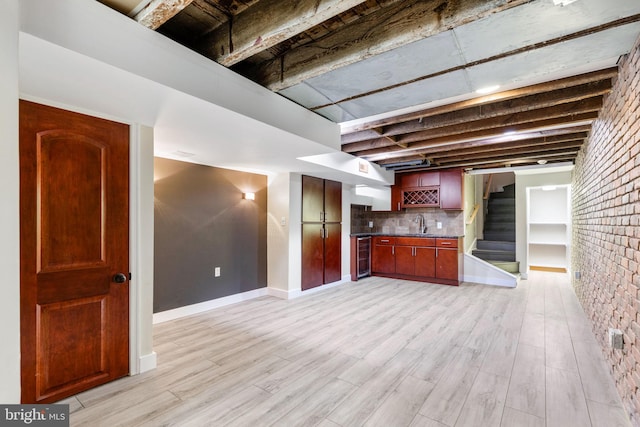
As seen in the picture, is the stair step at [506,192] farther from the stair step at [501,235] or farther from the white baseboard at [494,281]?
the white baseboard at [494,281]

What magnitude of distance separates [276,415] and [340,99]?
2355 millimetres

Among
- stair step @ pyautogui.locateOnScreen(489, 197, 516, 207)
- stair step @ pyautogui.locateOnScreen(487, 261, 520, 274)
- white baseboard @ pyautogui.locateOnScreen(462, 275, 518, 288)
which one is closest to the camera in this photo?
white baseboard @ pyautogui.locateOnScreen(462, 275, 518, 288)

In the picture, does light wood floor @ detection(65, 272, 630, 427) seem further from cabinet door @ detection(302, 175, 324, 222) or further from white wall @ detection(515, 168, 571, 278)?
white wall @ detection(515, 168, 571, 278)

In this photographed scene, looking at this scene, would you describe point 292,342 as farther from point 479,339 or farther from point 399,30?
point 399,30

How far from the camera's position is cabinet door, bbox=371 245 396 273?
615cm

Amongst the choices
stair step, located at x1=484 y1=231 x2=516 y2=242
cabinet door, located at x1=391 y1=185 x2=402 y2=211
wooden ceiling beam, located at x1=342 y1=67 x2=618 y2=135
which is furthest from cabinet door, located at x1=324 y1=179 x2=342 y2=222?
stair step, located at x1=484 y1=231 x2=516 y2=242

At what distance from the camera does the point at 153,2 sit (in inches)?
56.9

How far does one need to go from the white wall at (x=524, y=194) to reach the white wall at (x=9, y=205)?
23.7 ft

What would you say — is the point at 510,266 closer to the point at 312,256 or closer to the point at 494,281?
the point at 494,281

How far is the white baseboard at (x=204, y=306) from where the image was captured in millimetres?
3607
